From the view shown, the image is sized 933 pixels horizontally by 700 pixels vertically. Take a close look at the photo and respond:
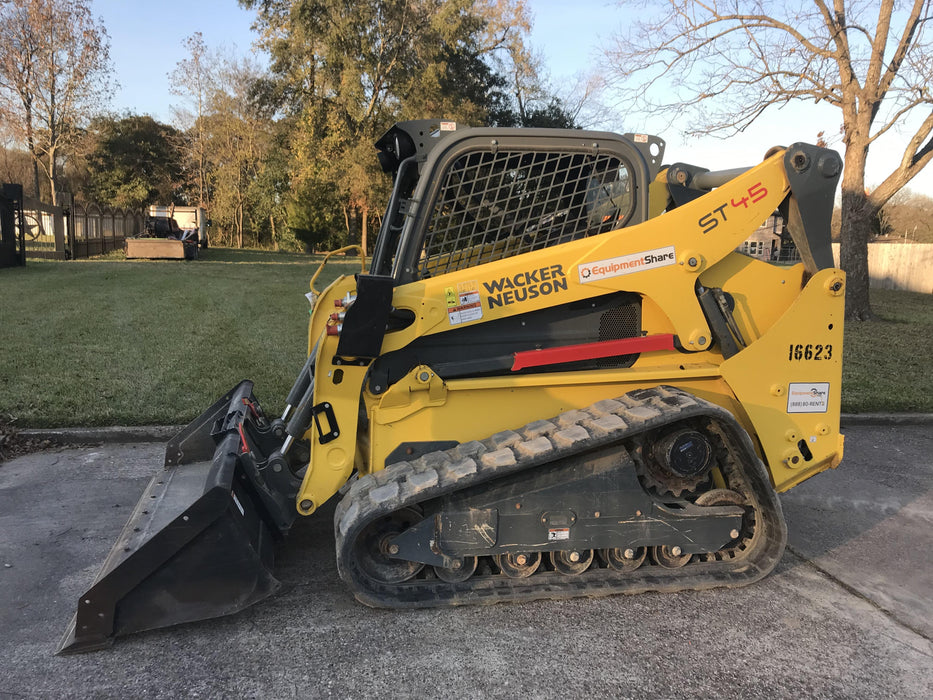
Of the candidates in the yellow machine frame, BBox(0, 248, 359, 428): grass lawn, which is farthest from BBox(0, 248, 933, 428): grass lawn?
the yellow machine frame

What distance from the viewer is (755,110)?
1446cm

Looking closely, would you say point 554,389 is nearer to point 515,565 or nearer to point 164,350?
point 515,565

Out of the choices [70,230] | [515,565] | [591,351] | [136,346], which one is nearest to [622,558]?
[515,565]

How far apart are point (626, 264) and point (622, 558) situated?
1561mm

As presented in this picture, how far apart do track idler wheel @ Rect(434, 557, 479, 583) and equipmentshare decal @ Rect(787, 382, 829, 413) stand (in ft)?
6.42

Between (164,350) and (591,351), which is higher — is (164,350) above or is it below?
below

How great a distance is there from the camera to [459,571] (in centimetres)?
343

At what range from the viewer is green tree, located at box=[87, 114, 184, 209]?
44375 millimetres

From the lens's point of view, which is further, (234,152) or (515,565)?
(234,152)

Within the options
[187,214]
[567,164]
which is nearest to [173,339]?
[567,164]

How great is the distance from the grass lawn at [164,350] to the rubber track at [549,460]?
363 cm

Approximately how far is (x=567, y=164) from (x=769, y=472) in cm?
206

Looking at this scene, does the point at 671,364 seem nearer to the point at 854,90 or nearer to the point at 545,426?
the point at 545,426

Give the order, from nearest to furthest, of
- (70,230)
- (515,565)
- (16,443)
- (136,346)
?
(515,565), (16,443), (136,346), (70,230)
